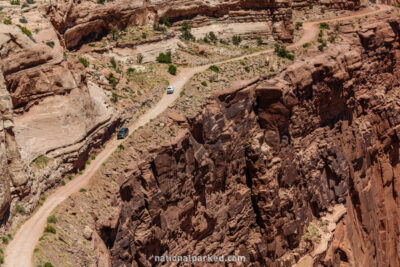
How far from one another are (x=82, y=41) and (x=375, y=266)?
167ft

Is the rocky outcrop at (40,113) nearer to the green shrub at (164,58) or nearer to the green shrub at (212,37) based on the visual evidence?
the green shrub at (164,58)

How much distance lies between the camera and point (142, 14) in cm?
6850

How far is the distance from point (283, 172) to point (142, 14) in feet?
101

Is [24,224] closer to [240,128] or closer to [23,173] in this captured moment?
[23,173]

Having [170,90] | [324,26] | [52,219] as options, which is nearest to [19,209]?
[52,219]

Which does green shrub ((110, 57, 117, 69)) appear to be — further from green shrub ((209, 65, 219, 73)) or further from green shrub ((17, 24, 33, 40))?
green shrub ((17, 24, 33, 40))

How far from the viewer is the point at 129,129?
46.2m

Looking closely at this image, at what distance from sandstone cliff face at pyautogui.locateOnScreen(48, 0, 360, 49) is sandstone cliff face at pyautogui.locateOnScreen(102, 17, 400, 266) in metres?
12.7

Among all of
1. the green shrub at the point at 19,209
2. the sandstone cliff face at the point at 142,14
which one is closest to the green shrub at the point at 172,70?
the sandstone cliff face at the point at 142,14

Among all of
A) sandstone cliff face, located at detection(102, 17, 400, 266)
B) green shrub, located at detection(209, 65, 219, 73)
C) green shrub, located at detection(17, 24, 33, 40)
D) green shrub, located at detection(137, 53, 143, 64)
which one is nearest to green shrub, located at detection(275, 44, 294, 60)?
sandstone cliff face, located at detection(102, 17, 400, 266)

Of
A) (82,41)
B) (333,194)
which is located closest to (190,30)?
(82,41)

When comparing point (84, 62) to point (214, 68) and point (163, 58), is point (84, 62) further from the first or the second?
point (214, 68)

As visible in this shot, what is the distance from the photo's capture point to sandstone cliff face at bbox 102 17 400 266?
40688 millimetres

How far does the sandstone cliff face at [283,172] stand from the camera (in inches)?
1602
